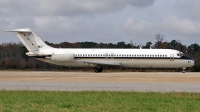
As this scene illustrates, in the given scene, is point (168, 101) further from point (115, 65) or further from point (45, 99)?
point (115, 65)

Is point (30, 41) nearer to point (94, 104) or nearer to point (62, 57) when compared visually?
point (62, 57)

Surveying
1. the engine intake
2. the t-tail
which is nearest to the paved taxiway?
the engine intake

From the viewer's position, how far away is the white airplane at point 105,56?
137 ft

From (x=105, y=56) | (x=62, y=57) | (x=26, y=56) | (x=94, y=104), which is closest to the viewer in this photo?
(x=94, y=104)

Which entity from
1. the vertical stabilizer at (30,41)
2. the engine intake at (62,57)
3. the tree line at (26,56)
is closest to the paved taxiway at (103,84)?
the engine intake at (62,57)

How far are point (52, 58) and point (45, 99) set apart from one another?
103 ft

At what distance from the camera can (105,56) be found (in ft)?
140

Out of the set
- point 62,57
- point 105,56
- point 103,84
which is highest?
point 105,56

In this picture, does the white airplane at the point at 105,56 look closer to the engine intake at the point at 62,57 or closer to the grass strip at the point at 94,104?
the engine intake at the point at 62,57

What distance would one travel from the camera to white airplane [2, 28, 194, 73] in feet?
137

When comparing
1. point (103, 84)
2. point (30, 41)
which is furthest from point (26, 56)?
point (103, 84)

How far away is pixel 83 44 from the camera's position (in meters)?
95.2

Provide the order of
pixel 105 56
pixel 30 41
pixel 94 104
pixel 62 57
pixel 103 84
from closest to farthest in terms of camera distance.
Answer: pixel 94 104 → pixel 103 84 → pixel 105 56 → pixel 62 57 → pixel 30 41

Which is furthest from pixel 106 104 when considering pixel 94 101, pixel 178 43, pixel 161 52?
pixel 178 43
